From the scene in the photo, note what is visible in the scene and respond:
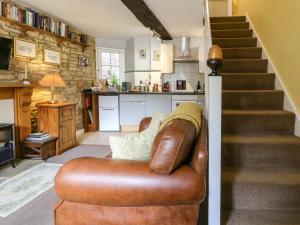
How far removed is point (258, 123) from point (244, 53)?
1.35m

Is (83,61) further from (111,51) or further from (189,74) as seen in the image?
(189,74)

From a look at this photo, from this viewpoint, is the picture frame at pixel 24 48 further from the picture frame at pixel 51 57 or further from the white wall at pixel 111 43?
the white wall at pixel 111 43

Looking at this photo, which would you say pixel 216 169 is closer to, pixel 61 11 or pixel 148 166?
pixel 148 166

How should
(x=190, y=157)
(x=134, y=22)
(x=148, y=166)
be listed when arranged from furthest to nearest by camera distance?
(x=134, y=22) → (x=190, y=157) → (x=148, y=166)

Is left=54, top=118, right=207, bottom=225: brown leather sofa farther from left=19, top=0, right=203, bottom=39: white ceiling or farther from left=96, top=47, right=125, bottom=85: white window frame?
left=96, top=47, right=125, bottom=85: white window frame

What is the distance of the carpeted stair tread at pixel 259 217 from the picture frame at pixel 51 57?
168 inches

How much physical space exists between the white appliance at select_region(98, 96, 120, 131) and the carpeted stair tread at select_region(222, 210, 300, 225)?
510 cm

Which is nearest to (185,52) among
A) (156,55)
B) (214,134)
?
(156,55)

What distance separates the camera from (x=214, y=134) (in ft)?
5.55

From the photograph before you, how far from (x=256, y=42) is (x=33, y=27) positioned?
350cm

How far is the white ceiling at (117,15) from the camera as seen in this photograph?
4.48 m

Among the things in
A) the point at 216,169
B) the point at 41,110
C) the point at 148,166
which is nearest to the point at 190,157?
the point at 216,169

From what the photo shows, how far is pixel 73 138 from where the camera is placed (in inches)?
202

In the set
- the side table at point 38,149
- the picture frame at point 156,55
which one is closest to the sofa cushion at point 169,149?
the side table at point 38,149
